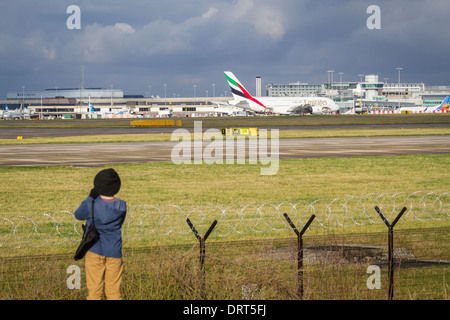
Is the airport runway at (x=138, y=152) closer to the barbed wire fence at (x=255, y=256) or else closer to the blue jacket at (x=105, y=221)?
the barbed wire fence at (x=255, y=256)

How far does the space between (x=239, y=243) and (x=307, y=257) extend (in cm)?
202

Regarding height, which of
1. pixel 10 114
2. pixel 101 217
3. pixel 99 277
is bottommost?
pixel 99 277

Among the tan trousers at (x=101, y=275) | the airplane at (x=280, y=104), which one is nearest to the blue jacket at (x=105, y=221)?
the tan trousers at (x=101, y=275)

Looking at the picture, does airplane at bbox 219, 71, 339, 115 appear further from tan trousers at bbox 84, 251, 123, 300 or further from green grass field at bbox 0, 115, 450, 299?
tan trousers at bbox 84, 251, 123, 300

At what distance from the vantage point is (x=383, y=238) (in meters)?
17.5

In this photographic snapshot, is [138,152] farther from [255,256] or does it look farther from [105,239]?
[105,239]

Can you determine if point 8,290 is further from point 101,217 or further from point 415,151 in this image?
point 415,151

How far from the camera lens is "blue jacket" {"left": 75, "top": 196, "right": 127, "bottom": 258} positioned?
8516 mm

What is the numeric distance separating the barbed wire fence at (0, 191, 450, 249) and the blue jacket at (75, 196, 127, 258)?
730 cm

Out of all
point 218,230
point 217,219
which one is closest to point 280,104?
point 217,219

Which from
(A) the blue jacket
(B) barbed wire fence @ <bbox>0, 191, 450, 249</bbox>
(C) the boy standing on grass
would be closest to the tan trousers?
(C) the boy standing on grass

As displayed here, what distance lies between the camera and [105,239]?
857 cm

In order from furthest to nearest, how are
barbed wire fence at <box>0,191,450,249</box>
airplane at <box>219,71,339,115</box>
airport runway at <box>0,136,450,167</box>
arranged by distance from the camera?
1. airplane at <box>219,71,339,115</box>
2. airport runway at <box>0,136,450,167</box>
3. barbed wire fence at <box>0,191,450,249</box>

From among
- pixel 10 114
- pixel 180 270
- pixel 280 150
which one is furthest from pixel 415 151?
pixel 10 114
